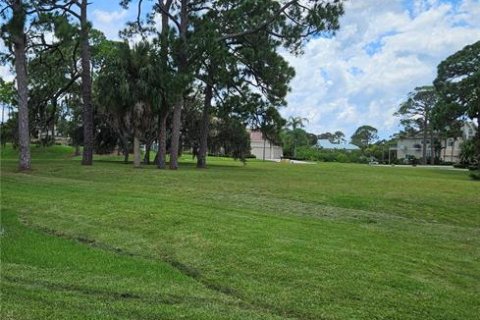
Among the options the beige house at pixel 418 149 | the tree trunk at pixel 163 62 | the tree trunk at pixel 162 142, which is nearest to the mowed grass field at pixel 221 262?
the tree trunk at pixel 163 62

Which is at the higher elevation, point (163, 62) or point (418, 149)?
point (163, 62)

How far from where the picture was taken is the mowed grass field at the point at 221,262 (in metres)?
5.36

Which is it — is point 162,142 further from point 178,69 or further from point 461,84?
point 461,84

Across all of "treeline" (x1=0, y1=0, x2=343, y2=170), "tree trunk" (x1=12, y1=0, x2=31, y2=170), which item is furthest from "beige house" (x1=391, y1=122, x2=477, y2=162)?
"tree trunk" (x1=12, y1=0, x2=31, y2=170)

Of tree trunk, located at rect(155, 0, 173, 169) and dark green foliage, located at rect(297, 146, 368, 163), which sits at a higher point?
tree trunk, located at rect(155, 0, 173, 169)

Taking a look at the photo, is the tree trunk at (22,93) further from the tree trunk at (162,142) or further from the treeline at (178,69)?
the tree trunk at (162,142)

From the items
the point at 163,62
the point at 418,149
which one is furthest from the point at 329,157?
the point at 163,62

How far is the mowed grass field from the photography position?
211 inches

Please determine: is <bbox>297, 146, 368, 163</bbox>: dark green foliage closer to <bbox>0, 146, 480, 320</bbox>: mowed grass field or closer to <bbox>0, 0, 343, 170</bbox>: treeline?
<bbox>0, 0, 343, 170</bbox>: treeline

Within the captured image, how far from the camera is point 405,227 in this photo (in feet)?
38.7

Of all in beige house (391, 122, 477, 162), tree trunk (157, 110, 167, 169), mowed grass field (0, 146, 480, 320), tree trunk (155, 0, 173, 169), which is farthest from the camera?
beige house (391, 122, 477, 162)

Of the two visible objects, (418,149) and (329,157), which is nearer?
(329,157)

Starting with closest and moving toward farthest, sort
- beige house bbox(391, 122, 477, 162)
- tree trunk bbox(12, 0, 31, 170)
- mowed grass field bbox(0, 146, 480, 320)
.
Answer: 1. mowed grass field bbox(0, 146, 480, 320)
2. tree trunk bbox(12, 0, 31, 170)
3. beige house bbox(391, 122, 477, 162)

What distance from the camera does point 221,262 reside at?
279 inches
